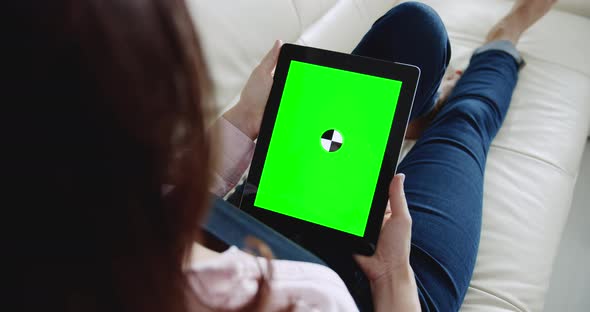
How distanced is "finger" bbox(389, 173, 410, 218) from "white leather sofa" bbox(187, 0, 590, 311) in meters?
0.28

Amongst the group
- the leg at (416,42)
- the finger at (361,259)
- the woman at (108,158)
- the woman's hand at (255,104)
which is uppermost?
the leg at (416,42)

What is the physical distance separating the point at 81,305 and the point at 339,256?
16.9 inches

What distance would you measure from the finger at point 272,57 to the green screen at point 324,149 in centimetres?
8

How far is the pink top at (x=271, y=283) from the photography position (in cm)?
42

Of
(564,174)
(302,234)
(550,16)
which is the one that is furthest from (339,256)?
(550,16)

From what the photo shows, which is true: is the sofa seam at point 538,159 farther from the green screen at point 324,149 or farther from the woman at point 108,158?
the woman at point 108,158

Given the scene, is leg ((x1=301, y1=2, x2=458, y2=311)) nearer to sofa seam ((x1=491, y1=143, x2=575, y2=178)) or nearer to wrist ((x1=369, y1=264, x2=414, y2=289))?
sofa seam ((x1=491, y1=143, x2=575, y2=178))

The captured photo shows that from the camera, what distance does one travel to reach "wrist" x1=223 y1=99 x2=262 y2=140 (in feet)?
2.46

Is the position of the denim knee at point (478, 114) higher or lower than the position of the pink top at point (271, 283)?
higher

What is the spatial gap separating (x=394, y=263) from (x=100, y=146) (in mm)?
475

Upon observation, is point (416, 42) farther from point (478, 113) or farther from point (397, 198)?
Answer: point (397, 198)

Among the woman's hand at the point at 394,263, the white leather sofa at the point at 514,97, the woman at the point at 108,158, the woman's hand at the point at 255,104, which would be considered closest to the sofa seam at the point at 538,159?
the white leather sofa at the point at 514,97

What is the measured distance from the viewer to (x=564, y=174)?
35.5 inches

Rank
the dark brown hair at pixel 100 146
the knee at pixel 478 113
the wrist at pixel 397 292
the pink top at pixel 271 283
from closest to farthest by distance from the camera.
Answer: the dark brown hair at pixel 100 146 → the pink top at pixel 271 283 → the wrist at pixel 397 292 → the knee at pixel 478 113
